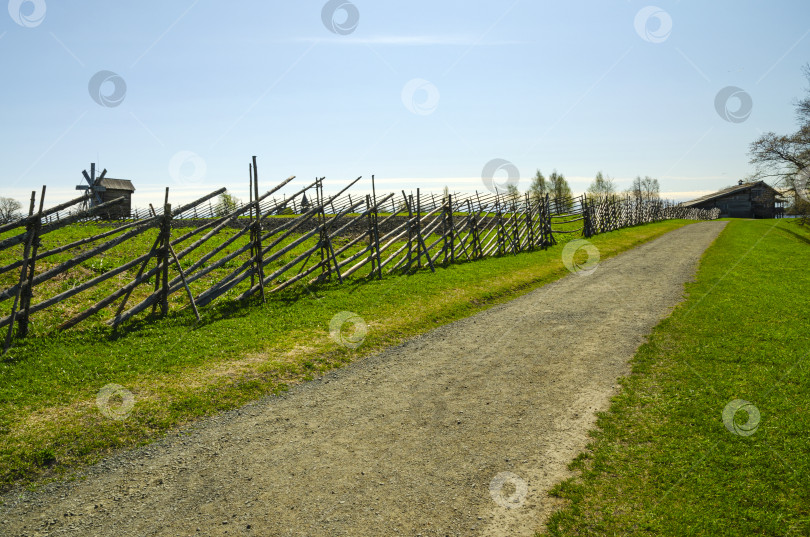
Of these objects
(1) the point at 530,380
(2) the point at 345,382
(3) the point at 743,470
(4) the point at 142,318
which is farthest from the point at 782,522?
(4) the point at 142,318

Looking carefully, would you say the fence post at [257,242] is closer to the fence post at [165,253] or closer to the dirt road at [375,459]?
the fence post at [165,253]

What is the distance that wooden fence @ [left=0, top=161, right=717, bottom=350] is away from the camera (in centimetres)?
870

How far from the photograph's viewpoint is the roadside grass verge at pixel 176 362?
17.7ft

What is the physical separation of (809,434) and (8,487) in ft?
28.1

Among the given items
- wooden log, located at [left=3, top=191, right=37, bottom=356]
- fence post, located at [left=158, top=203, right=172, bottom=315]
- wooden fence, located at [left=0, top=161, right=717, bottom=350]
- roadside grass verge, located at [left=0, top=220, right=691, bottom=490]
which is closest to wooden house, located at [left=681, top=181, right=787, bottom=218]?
wooden fence, located at [left=0, top=161, right=717, bottom=350]

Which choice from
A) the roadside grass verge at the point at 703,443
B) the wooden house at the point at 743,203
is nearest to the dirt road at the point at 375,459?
the roadside grass verge at the point at 703,443

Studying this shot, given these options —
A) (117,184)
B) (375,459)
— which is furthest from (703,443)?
(117,184)

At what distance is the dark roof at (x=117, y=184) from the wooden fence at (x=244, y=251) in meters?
26.6

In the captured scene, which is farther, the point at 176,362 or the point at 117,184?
the point at 117,184

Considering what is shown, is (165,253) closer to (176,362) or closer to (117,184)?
(176,362)

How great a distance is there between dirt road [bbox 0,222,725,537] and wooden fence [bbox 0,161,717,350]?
4.82m

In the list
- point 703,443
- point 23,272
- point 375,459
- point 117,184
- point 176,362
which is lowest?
point 703,443

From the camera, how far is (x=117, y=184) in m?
54.4

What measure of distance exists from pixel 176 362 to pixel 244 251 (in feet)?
15.9
